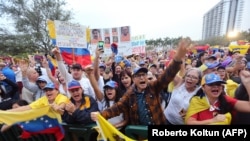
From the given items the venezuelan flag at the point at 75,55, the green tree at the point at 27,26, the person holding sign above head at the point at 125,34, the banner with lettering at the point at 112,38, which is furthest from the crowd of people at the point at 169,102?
the green tree at the point at 27,26

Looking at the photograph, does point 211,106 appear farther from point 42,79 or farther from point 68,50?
point 68,50

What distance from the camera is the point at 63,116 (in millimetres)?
3570

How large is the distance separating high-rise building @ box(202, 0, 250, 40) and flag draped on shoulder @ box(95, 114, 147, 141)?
79.1 m

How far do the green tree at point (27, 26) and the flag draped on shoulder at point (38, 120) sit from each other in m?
27.0

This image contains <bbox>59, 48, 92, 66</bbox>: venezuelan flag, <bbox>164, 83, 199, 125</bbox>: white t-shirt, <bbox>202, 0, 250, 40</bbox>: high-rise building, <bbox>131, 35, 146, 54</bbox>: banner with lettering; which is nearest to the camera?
<bbox>164, 83, 199, 125</bbox>: white t-shirt

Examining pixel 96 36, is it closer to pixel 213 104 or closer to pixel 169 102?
pixel 169 102

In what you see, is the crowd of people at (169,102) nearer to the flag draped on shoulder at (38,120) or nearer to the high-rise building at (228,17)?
the flag draped on shoulder at (38,120)

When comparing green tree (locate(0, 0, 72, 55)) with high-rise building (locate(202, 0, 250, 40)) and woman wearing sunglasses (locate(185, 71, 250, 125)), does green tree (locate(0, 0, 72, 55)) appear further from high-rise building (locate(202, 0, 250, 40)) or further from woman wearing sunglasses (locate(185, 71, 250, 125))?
high-rise building (locate(202, 0, 250, 40))

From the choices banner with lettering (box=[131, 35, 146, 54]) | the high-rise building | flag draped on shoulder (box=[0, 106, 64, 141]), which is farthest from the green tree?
the high-rise building

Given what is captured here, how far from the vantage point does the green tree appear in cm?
2978

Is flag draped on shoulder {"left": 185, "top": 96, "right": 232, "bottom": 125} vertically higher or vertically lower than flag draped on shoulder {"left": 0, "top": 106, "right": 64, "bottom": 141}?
higher

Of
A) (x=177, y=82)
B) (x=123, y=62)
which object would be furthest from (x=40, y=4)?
(x=177, y=82)

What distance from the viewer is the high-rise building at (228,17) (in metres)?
80.8

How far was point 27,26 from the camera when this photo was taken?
30.2m
